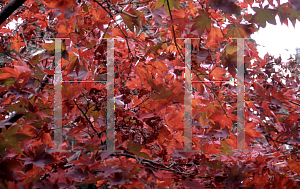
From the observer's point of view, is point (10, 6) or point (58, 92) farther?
point (58, 92)

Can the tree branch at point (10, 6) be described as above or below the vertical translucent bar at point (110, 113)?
above

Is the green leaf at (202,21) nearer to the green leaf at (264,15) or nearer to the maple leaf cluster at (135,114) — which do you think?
the maple leaf cluster at (135,114)

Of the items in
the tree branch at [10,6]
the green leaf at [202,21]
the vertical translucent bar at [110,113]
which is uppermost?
the tree branch at [10,6]

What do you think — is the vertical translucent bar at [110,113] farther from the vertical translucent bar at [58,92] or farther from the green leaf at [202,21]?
the green leaf at [202,21]

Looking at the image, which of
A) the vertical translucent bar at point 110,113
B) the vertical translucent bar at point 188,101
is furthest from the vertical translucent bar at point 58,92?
the vertical translucent bar at point 188,101

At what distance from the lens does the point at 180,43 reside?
1.01 metres

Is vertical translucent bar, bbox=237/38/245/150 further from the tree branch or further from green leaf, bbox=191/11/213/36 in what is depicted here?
the tree branch

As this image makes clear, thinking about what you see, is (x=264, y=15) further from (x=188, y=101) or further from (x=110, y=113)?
(x=110, y=113)

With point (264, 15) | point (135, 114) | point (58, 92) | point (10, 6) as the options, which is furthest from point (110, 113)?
point (264, 15)

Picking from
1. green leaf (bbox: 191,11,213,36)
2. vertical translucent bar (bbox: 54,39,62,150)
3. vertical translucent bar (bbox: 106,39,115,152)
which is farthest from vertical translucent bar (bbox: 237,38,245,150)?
vertical translucent bar (bbox: 54,39,62,150)

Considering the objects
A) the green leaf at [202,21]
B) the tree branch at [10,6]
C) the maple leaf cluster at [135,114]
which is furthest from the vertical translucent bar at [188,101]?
the tree branch at [10,6]

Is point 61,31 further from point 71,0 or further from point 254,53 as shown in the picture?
point 254,53

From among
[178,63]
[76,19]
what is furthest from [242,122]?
[76,19]

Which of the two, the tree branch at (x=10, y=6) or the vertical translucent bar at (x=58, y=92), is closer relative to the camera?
the tree branch at (x=10, y=6)
